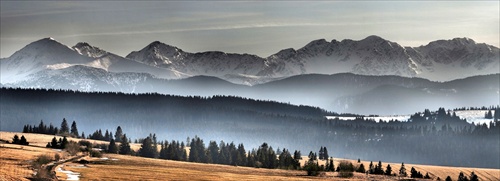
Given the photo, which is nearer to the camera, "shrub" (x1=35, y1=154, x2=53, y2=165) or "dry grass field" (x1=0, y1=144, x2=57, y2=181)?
"dry grass field" (x1=0, y1=144, x2=57, y2=181)

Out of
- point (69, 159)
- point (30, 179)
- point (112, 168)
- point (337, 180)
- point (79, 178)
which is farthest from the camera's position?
point (69, 159)

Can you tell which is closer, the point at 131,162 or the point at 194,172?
the point at 194,172

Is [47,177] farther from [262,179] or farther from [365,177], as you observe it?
[365,177]

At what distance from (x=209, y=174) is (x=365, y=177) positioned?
42.5m

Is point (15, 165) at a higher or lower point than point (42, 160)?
lower

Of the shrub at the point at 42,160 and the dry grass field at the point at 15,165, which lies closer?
the dry grass field at the point at 15,165

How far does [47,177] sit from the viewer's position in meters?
123

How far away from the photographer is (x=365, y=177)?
183 meters

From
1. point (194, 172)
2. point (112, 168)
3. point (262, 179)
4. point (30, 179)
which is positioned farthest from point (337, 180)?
point (30, 179)

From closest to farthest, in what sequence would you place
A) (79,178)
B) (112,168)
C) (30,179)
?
(30,179)
(79,178)
(112,168)

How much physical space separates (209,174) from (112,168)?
1927cm

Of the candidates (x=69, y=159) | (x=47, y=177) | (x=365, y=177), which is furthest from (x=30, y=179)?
(x=365, y=177)

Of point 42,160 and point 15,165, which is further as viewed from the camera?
point 42,160

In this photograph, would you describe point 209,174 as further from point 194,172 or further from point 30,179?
point 30,179
